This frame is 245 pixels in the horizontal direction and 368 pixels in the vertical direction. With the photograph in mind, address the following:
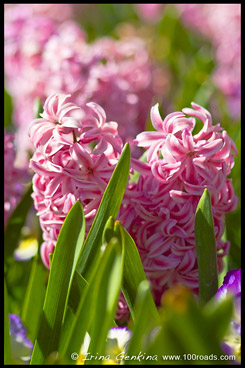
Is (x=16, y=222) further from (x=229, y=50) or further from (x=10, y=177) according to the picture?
(x=229, y=50)

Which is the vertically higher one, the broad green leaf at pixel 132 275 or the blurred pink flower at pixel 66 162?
the blurred pink flower at pixel 66 162

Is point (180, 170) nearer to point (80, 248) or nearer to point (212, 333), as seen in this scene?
point (80, 248)

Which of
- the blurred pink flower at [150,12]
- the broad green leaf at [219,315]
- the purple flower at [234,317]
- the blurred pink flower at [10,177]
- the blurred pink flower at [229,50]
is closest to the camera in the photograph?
the broad green leaf at [219,315]

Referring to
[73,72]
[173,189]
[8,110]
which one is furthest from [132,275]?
[8,110]

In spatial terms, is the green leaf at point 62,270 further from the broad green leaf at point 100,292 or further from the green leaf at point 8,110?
the green leaf at point 8,110

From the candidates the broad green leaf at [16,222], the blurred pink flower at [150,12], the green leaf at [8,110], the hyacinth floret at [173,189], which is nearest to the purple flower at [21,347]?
the hyacinth floret at [173,189]

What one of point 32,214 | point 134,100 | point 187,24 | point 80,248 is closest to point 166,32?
point 187,24

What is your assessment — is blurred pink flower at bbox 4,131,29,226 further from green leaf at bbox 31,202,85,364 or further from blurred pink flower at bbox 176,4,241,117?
blurred pink flower at bbox 176,4,241,117

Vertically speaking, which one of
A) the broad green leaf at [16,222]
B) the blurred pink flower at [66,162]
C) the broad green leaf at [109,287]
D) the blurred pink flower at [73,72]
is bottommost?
the broad green leaf at [16,222]
